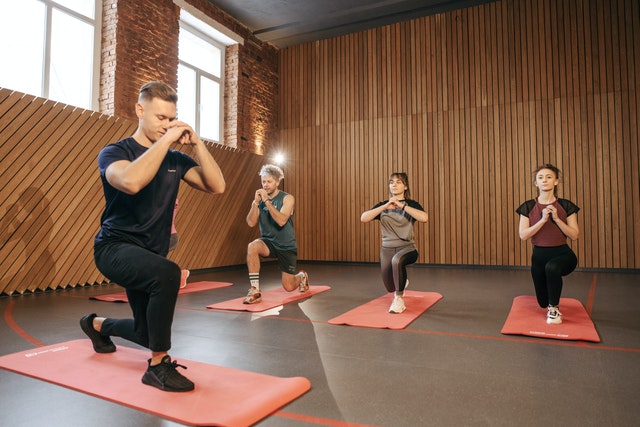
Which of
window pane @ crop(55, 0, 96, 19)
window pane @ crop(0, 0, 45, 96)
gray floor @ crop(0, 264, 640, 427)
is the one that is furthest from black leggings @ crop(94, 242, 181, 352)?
window pane @ crop(55, 0, 96, 19)

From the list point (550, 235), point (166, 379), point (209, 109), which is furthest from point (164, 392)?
point (209, 109)

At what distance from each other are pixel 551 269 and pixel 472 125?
16.2 ft

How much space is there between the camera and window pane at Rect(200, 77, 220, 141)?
25.8 ft

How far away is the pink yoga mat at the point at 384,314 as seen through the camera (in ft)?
10.7

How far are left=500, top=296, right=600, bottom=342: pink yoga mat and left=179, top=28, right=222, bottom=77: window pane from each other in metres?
6.56

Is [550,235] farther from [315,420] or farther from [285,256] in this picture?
[315,420]

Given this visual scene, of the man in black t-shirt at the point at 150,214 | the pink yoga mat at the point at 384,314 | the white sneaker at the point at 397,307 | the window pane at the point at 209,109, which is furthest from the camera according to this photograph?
the window pane at the point at 209,109

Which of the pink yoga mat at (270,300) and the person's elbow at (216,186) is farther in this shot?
the pink yoga mat at (270,300)

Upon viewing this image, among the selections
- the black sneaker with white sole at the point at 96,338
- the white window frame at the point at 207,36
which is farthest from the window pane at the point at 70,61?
the black sneaker with white sole at the point at 96,338

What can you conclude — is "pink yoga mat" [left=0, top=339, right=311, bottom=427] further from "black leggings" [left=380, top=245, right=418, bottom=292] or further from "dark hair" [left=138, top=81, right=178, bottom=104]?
Answer: "black leggings" [left=380, top=245, right=418, bottom=292]

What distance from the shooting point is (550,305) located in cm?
324

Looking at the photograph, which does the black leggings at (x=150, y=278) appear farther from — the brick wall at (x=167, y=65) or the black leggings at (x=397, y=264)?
the brick wall at (x=167, y=65)

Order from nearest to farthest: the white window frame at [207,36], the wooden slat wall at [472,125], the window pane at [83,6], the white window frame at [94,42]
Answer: the white window frame at [94,42]
the window pane at [83,6]
the wooden slat wall at [472,125]
the white window frame at [207,36]

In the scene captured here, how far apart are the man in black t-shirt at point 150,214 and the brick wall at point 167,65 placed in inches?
174
